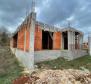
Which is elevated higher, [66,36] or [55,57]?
[66,36]

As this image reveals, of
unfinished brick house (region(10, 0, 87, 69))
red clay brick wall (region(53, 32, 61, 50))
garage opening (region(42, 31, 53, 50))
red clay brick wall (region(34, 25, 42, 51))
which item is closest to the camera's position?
unfinished brick house (region(10, 0, 87, 69))

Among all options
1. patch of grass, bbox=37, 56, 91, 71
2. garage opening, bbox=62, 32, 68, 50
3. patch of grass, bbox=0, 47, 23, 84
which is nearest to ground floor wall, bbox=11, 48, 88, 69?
patch of grass, bbox=37, 56, 91, 71

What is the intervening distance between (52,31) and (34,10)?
4.84 metres

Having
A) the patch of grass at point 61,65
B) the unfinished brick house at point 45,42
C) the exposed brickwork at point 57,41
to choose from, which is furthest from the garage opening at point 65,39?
the patch of grass at point 61,65

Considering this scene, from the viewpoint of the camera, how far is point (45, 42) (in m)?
21.1

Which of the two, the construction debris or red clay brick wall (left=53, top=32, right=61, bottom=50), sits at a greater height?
red clay brick wall (left=53, top=32, right=61, bottom=50)

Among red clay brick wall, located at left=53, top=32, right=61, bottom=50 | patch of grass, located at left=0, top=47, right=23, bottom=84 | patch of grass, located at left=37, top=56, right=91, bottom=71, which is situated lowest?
patch of grass, located at left=0, top=47, right=23, bottom=84

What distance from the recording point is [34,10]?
13.9 metres

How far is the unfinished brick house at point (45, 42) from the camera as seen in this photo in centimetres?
1405

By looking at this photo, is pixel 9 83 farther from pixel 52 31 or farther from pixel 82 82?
pixel 52 31

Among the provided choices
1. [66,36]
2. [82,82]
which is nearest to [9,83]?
[82,82]

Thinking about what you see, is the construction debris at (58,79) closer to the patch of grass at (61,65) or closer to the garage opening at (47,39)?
the patch of grass at (61,65)

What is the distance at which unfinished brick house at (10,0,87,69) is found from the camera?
14053 millimetres

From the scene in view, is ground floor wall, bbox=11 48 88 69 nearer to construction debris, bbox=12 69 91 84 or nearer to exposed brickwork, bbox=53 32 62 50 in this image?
exposed brickwork, bbox=53 32 62 50
